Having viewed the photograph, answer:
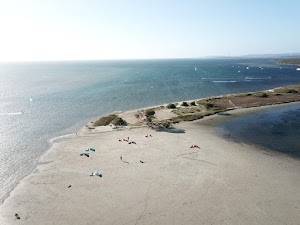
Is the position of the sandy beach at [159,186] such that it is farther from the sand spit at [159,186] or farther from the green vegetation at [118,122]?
the green vegetation at [118,122]

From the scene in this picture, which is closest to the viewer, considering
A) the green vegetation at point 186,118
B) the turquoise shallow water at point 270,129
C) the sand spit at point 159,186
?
the sand spit at point 159,186

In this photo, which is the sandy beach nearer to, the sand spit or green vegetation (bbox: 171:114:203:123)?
the sand spit

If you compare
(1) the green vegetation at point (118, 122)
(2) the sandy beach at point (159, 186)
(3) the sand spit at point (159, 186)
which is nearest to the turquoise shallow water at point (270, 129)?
(2) the sandy beach at point (159, 186)

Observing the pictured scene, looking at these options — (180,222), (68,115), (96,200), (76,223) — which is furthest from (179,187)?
(68,115)

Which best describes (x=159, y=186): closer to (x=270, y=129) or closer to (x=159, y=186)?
(x=159, y=186)

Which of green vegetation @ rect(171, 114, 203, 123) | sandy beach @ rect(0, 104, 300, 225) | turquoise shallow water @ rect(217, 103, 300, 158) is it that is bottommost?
turquoise shallow water @ rect(217, 103, 300, 158)

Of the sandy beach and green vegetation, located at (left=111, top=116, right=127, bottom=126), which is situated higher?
green vegetation, located at (left=111, top=116, right=127, bottom=126)

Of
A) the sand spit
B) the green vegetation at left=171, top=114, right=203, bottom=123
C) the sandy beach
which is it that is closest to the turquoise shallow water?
the sandy beach
